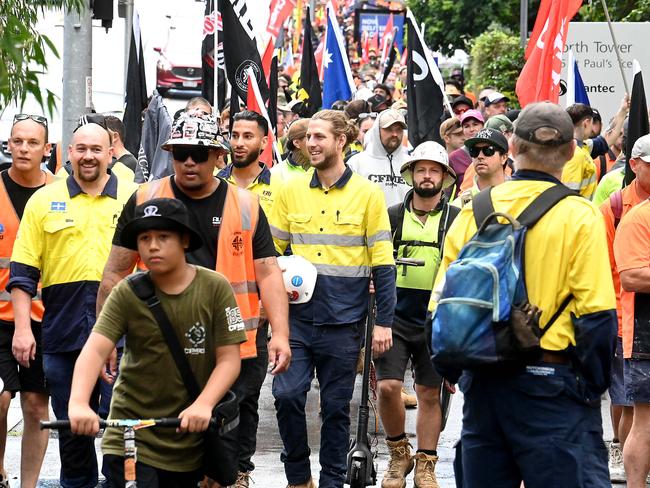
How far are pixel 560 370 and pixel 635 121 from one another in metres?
4.78

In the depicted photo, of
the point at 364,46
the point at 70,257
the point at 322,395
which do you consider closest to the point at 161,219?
the point at 70,257

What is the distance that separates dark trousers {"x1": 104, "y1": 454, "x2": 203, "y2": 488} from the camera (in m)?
6.13

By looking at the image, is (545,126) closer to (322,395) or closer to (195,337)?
(195,337)

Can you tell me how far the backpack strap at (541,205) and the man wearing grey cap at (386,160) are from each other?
6.37m

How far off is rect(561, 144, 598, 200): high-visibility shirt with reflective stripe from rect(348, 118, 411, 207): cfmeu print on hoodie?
1308 millimetres

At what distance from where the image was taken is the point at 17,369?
860cm

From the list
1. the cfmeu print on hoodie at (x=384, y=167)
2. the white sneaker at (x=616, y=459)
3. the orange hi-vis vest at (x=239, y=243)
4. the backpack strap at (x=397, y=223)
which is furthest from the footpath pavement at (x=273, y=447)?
the orange hi-vis vest at (x=239, y=243)

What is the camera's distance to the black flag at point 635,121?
989 centimetres

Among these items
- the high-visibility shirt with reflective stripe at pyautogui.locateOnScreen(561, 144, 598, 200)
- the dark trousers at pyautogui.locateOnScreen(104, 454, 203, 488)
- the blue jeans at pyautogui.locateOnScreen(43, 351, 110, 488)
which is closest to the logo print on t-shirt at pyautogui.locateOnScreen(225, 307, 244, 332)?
the dark trousers at pyautogui.locateOnScreen(104, 454, 203, 488)

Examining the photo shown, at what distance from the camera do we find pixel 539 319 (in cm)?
564

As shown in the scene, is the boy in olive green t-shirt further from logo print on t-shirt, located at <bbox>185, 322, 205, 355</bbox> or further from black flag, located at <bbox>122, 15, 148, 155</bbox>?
black flag, located at <bbox>122, 15, 148, 155</bbox>

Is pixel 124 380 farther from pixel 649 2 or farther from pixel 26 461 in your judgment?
pixel 649 2

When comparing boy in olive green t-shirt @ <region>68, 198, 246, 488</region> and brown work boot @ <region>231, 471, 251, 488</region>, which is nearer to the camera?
boy in olive green t-shirt @ <region>68, 198, 246, 488</region>

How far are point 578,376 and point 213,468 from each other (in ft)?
5.42
